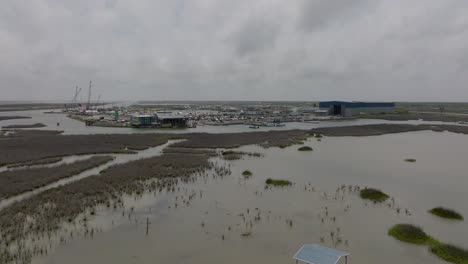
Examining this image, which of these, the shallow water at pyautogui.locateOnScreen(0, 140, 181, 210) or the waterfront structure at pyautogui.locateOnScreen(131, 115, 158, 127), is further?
the waterfront structure at pyautogui.locateOnScreen(131, 115, 158, 127)

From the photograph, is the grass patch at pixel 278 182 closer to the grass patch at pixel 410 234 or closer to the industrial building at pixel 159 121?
the grass patch at pixel 410 234

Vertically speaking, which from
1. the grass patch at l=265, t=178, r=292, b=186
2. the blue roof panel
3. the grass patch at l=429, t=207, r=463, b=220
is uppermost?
the blue roof panel

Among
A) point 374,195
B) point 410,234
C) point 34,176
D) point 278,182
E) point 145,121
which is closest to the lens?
point 410,234

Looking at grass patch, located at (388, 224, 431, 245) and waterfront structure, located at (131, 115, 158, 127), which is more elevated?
waterfront structure, located at (131, 115, 158, 127)

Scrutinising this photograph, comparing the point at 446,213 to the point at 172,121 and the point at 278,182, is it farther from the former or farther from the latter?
the point at 172,121

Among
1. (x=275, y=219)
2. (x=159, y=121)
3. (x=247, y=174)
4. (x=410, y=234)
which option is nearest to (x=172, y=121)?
(x=159, y=121)

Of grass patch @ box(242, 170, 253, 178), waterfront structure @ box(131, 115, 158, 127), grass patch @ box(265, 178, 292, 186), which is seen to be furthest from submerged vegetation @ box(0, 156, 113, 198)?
waterfront structure @ box(131, 115, 158, 127)

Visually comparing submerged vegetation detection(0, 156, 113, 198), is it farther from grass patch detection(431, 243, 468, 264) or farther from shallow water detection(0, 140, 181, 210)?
grass patch detection(431, 243, 468, 264)
